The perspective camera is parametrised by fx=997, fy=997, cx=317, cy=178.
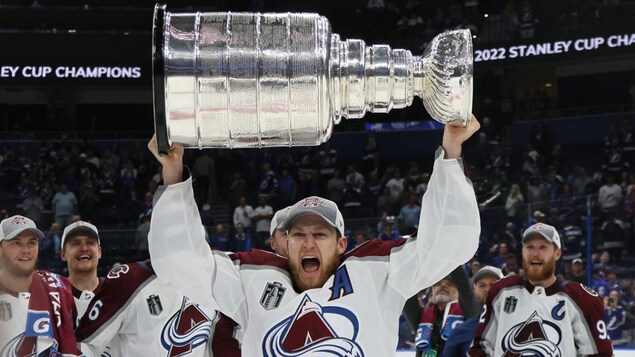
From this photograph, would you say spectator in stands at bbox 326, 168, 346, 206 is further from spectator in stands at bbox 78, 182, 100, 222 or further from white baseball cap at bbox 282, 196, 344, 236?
white baseball cap at bbox 282, 196, 344, 236

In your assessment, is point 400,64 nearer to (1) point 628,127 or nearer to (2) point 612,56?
(1) point 628,127

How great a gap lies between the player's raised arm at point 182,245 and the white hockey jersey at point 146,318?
52.8 inches

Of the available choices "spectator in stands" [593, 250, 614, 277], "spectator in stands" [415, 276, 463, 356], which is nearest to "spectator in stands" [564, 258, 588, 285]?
"spectator in stands" [593, 250, 614, 277]

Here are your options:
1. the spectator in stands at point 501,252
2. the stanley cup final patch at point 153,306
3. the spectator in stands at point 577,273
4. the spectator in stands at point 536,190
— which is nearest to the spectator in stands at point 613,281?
the spectator in stands at point 577,273

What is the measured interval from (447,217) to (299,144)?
46 centimetres

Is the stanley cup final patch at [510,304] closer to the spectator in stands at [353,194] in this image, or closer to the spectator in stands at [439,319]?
the spectator in stands at [439,319]

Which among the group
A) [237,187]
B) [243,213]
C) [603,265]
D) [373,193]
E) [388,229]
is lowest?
[603,265]

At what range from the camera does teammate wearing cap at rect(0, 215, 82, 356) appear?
3.82 metres

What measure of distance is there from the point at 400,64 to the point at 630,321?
5095 millimetres

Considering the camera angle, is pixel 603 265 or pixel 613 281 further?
pixel 603 265

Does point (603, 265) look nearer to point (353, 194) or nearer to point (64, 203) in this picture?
point (353, 194)

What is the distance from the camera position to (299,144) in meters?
2.04

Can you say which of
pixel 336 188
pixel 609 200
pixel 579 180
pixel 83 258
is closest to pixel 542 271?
pixel 83 258

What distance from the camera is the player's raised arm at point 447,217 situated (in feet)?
7.39
